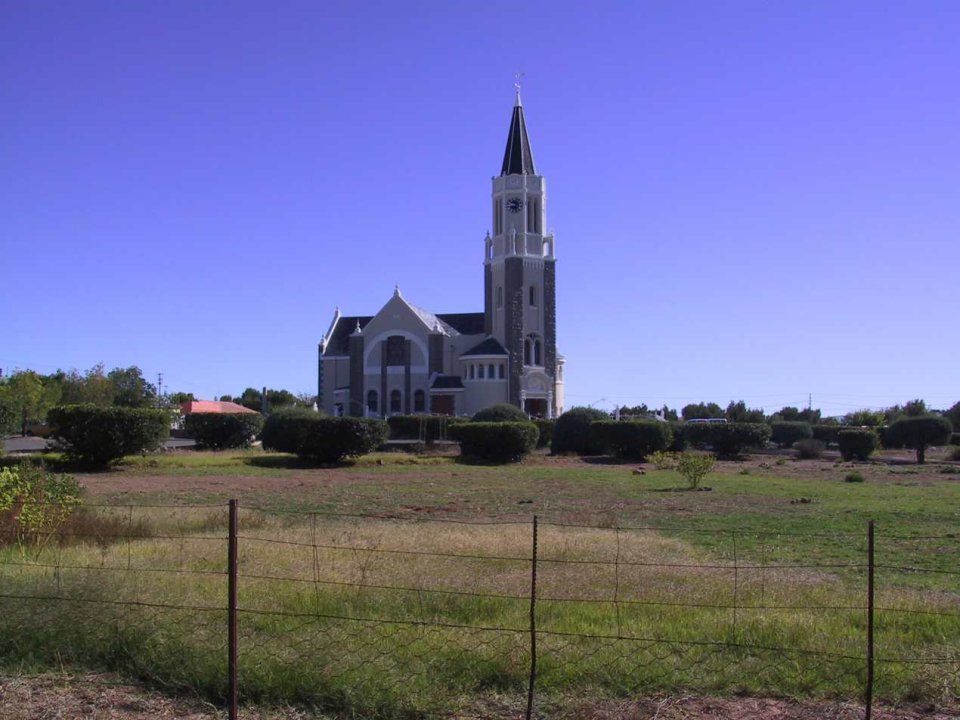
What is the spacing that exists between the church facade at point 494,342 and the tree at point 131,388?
15429 mm

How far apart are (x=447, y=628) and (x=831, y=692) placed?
9.97ft

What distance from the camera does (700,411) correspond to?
9306 cm

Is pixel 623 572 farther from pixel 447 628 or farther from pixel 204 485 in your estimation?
pixel 204 485

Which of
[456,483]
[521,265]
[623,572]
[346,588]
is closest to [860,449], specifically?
[456,483]

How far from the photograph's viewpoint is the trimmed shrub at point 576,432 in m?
46.2

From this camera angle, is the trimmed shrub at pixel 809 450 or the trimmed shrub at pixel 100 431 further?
the trimmed shrub at pixel 809 450

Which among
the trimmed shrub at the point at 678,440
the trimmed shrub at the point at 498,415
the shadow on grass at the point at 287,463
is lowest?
the shadow on grass at the point at 287,463

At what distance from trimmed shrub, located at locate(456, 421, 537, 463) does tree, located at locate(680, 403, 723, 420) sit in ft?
180

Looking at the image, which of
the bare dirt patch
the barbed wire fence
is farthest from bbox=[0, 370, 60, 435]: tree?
the bare dirt patch

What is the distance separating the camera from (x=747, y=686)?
6961 mm

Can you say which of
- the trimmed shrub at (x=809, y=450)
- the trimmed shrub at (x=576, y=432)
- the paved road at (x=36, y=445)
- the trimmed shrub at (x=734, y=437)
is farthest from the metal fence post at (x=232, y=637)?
the trimmed shrub at (x=809, y=450)

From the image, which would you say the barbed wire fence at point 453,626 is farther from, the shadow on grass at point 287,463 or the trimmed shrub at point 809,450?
the trimmed shrub at point 809,450

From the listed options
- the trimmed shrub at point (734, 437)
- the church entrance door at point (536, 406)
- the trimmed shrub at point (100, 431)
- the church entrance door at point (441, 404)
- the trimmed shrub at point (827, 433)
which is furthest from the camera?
the church entrance door at point (536, 406)

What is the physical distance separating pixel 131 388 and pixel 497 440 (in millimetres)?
41638
